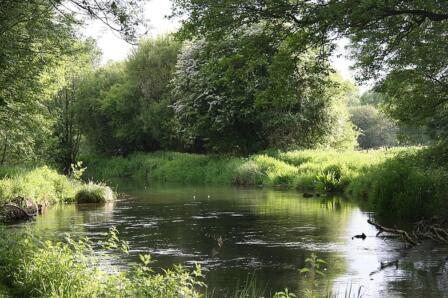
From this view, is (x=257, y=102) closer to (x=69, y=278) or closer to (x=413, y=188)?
(x=413, y=188)

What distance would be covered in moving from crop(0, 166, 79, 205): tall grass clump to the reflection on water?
1.27 meters

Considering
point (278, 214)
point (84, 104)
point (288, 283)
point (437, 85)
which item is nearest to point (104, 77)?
point (84, 104)

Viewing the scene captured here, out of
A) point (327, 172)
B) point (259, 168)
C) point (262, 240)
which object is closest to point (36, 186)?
point (262, 240)

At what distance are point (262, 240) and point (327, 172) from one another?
15239mm

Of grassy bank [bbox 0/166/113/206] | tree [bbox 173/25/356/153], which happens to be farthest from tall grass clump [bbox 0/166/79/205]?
tree [bbox 173/25/356/153]

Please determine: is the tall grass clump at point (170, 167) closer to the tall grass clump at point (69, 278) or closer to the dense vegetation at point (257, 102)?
the dense vegetation at point (257, 102)

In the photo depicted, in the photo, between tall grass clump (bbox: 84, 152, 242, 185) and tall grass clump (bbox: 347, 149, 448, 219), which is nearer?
→ tall grass clump (bbox: 347, 149, 448, 219)

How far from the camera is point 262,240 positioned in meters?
16.2

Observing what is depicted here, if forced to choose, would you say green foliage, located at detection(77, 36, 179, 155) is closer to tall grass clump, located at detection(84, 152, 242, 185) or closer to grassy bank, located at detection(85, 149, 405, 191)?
tall grass clump, located at detection(84, 152, 242, 185)

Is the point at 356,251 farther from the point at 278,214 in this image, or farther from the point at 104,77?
the point at 104,77

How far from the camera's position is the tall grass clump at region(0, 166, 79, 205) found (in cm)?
2334

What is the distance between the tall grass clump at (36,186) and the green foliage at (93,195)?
1.59 ft

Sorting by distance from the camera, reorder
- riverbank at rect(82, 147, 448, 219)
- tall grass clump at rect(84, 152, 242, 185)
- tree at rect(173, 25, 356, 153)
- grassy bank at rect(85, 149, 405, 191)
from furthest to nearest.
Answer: tree at rect(173, 25, 356, 153) < tall grass clump at rect(84, 152, 242, 185) < grassy bank at rect(85, 149, 405, 191) < riverbank at rect(82, 147, 448, 219)

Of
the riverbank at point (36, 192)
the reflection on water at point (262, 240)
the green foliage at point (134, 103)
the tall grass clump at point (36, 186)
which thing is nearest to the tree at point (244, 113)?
the green foliage at point (134, 103)
